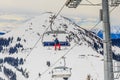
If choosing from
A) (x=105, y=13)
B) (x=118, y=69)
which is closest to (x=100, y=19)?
(x=105, y=13)

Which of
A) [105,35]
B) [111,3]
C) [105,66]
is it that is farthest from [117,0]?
[105,66]

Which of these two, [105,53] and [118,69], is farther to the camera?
[118,69]

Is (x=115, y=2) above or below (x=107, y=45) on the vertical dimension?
above

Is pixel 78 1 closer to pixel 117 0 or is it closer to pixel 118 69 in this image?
pixel 117 0

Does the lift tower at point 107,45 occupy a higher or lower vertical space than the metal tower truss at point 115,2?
lower

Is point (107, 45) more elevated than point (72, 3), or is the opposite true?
point (72, 3)

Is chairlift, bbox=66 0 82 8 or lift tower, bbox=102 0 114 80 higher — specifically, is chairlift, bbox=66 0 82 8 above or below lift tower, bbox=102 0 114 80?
above

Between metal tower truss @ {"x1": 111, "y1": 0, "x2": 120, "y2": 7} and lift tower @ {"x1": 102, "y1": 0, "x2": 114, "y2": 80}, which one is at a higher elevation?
metal tower truss @ {"x1": 111, "y1": 0, "x2": 120, "y2": 7}

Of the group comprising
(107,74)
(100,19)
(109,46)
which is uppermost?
(100,19)

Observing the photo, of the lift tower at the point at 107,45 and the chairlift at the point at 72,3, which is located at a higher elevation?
the chairlift at the point at 72,3

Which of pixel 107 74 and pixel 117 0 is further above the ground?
pixel 117 0

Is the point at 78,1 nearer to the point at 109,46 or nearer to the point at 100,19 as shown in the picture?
the point at 100,19
